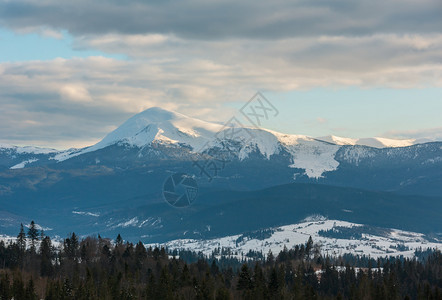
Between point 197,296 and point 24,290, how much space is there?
43626 millimetres

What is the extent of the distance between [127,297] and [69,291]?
15157 mm

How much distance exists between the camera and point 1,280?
199 m

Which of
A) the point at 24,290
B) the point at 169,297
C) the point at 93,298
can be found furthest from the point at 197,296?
the point at 24,290

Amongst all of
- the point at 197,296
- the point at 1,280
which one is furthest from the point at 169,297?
the point at 1,280

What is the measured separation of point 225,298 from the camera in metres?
192

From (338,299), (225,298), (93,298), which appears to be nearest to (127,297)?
A: (93,298)

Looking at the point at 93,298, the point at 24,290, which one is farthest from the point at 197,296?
the point at 24,290

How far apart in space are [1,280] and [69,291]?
1799 cm

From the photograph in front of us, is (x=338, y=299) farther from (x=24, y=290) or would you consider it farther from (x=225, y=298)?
(x=24, y=290)

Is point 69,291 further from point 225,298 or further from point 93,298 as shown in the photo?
point 225,298

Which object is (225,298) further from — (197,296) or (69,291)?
(69,291)

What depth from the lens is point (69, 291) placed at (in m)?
198

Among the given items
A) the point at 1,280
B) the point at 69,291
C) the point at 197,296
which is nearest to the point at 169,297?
the point at 197,296

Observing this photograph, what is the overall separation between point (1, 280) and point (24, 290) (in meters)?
9.59
